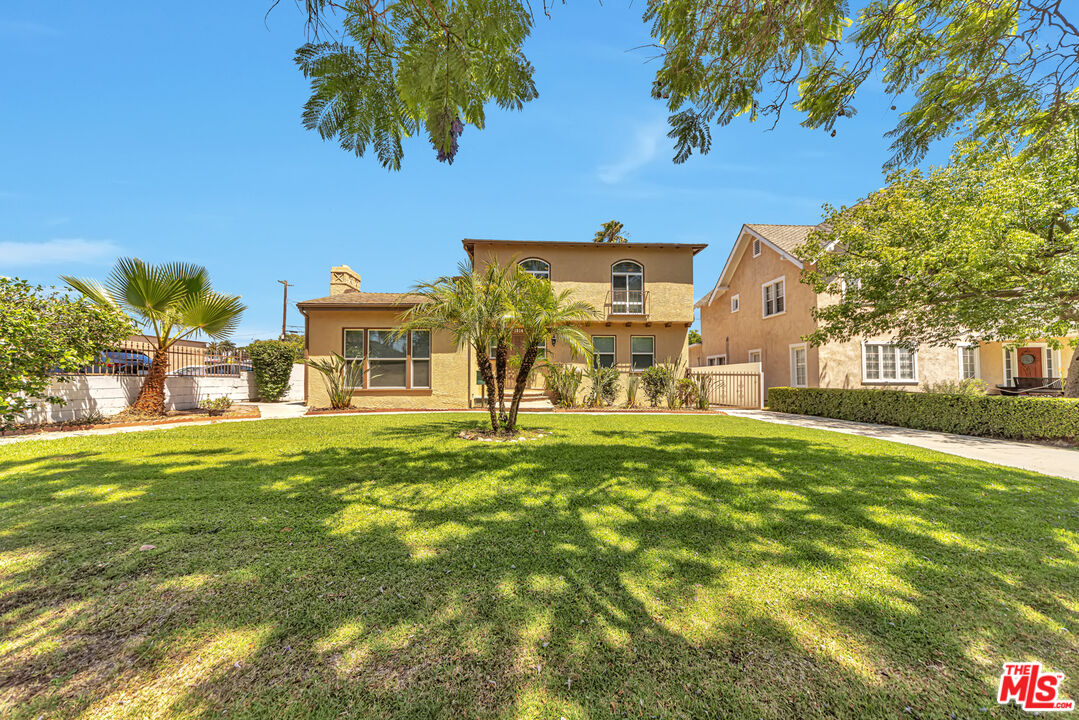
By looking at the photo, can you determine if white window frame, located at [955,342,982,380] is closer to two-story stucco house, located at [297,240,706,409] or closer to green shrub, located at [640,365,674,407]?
two-story stucco house, located at [297,240,706,409]

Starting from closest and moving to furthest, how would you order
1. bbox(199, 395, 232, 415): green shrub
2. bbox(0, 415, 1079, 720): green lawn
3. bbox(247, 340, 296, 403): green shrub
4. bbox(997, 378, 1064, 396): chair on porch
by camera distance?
bbox(0, 415, 1079, 720): green lawn < bbox(199, 395, 232, 415): green shrub < bbox(997, 378, 1064, 396): chair on porch < bbox(247, 340, 296, 403): green shrub

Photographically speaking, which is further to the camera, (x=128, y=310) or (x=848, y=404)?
(x=848, y=404)

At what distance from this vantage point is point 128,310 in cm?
986

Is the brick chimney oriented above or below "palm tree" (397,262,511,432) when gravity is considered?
above

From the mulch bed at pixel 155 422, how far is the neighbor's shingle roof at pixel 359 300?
3801 mm

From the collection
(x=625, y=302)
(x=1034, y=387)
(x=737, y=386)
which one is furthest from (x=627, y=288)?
(x=1034, y=387)

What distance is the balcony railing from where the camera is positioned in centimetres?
1595

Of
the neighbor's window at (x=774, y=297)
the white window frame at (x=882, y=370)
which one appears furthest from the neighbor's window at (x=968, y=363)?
the neighbor's window at (x=774, y=297)

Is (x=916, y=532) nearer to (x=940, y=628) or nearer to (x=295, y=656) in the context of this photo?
(x=940, y=628)

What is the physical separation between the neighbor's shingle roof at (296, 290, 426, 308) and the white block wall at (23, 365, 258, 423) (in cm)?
419

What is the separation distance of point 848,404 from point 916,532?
11.0m

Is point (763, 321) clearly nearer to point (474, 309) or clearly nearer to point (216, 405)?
point (474, 309)

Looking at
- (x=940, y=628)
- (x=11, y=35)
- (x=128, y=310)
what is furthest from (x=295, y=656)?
(x=128, y=310)
